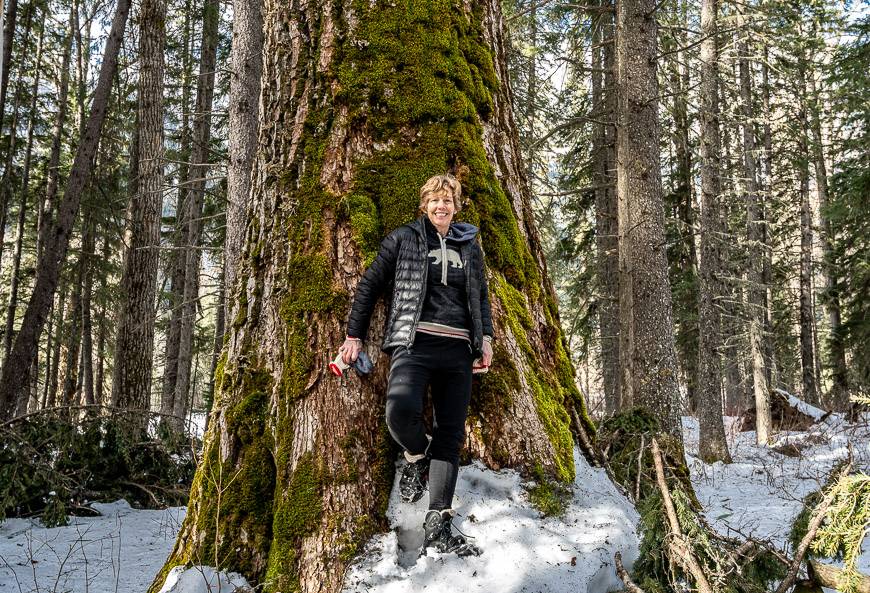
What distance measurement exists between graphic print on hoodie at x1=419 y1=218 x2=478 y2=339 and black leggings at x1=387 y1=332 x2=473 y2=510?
11 cm

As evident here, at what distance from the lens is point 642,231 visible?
752cm

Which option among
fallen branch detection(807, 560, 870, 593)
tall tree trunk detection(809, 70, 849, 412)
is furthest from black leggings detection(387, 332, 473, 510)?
tall tree trunk detection(809, 70, 849, 412)

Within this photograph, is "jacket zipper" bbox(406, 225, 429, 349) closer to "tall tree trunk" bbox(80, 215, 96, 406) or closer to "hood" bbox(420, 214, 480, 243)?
"hood" bbox(420, 214, 480, 243)

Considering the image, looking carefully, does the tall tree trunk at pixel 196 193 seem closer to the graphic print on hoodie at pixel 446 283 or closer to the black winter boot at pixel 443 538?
the graphic print on hoodie at pixel 446 283

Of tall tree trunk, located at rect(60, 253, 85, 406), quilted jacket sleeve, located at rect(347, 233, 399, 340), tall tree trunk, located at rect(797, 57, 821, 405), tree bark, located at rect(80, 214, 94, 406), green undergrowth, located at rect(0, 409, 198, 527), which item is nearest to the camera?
quilted jacket sleeve, located at rect(347, 233, 399, 340)

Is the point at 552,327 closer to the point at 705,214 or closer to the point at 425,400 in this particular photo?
the point at 425,400

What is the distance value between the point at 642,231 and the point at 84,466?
22.5 ft

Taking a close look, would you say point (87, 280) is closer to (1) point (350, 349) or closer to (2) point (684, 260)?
(1) point (350, 349)

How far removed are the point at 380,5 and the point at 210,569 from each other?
139 inches

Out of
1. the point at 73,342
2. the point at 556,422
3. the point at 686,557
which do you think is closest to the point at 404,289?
the point at 556,422

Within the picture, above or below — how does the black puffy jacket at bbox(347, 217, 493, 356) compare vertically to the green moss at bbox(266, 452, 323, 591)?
above

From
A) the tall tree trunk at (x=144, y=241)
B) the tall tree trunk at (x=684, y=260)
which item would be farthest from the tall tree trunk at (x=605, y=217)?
the tall tree trunk at (x=144, y=241)

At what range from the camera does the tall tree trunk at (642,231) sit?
729 centimetres

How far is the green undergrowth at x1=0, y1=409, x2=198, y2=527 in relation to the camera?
17.2 feet
